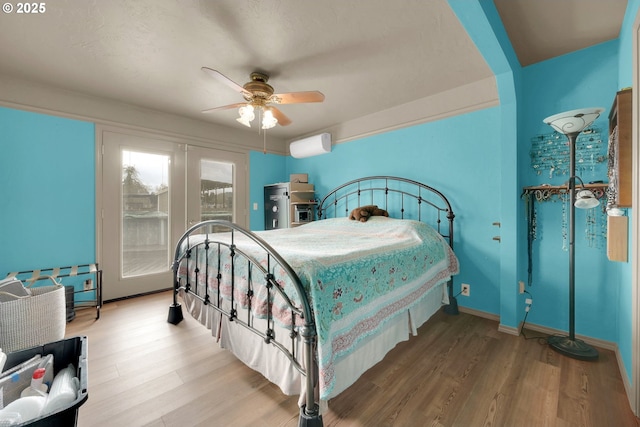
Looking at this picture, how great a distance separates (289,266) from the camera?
1.28 metres

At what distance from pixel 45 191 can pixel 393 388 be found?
12.7 ft

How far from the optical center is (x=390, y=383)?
1.67 metres

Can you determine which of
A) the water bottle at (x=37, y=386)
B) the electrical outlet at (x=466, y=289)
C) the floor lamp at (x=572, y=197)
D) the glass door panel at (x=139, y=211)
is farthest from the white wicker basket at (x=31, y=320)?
the floor lamp at (x=572, y=197)

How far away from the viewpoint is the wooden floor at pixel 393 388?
4.56 feet

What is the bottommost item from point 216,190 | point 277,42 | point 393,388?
point 393,388

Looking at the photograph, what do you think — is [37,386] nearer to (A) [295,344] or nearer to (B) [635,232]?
(A) [295,344]

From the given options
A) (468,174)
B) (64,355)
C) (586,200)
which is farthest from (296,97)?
(586,200)

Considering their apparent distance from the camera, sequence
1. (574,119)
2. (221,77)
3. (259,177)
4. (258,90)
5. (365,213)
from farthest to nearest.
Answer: (259,177) < (365,213) < (258,90) < (221,77) < (574,119)

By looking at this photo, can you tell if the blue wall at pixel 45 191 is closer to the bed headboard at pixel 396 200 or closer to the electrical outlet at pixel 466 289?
the bed headboard at pixel 396 200

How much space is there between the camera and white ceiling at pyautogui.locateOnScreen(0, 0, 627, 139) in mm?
1722

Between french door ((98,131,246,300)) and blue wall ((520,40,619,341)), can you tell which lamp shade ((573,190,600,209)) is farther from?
french door ((98,131,246,300))

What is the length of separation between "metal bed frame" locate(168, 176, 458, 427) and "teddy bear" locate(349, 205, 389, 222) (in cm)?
27

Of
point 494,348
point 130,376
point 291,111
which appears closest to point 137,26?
point 291,111

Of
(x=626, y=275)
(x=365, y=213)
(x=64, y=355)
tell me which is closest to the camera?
(x=64, y=355)
